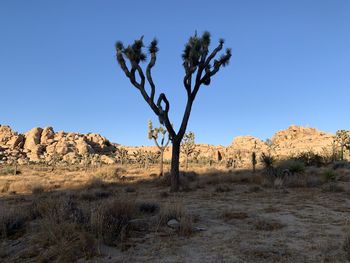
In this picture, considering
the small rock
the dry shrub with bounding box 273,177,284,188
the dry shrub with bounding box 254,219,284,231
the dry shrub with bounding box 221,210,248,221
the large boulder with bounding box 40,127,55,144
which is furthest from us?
the large boulder with bounding box 40,127,55,144

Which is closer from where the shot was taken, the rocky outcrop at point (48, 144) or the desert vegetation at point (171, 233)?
the desert vegetation at point (171, 233)

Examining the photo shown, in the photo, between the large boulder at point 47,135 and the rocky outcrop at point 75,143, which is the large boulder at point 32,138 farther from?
the large boulder at point 47,135

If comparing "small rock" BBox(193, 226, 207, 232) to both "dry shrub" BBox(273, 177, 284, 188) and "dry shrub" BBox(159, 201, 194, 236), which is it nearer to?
"dry shrub" BBox(159, 201, 194, 236)

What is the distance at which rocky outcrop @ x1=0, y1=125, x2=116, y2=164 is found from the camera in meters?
91.7

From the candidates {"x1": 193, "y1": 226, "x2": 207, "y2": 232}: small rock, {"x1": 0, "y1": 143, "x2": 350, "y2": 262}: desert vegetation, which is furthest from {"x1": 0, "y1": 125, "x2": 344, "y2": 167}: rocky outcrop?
{"x1": 193, "y1": 226, "x2": 207, "y2": 232}: small rock

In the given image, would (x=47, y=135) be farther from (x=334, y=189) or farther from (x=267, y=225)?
(x=267, y=225)

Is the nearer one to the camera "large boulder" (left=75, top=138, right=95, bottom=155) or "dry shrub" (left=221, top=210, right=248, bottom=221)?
"dry shrub" (left=221, top=210, right=248, bottom=221)

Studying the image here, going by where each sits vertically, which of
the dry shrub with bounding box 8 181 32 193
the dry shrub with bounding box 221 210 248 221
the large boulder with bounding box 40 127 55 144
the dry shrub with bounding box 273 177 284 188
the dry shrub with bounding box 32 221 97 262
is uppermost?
the large boulder with bounding box 40 127 55 144

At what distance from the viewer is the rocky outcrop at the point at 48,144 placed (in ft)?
301

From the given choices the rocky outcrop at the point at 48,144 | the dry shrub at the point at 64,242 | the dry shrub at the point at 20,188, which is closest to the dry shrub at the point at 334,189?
the dry shrub at the point at 64,242

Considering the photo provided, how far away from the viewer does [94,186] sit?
60.2ft

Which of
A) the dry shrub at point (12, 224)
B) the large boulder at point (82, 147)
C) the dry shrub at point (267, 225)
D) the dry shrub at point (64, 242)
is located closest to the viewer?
the dry shrub at point (64, 242)

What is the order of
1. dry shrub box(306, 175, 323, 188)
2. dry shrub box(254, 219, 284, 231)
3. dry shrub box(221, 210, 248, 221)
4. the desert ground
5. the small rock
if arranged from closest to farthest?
the desert ground → the small rock → dry shrub box(254, 219, 284, 231) → dry shrub box(221, 210, 248, 221) → dry shrub box(306, 175, 323, 188)

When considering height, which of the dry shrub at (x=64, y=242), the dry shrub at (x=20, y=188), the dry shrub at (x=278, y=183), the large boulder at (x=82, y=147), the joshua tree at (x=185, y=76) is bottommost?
the dry shrub at (x=64, y=242)
